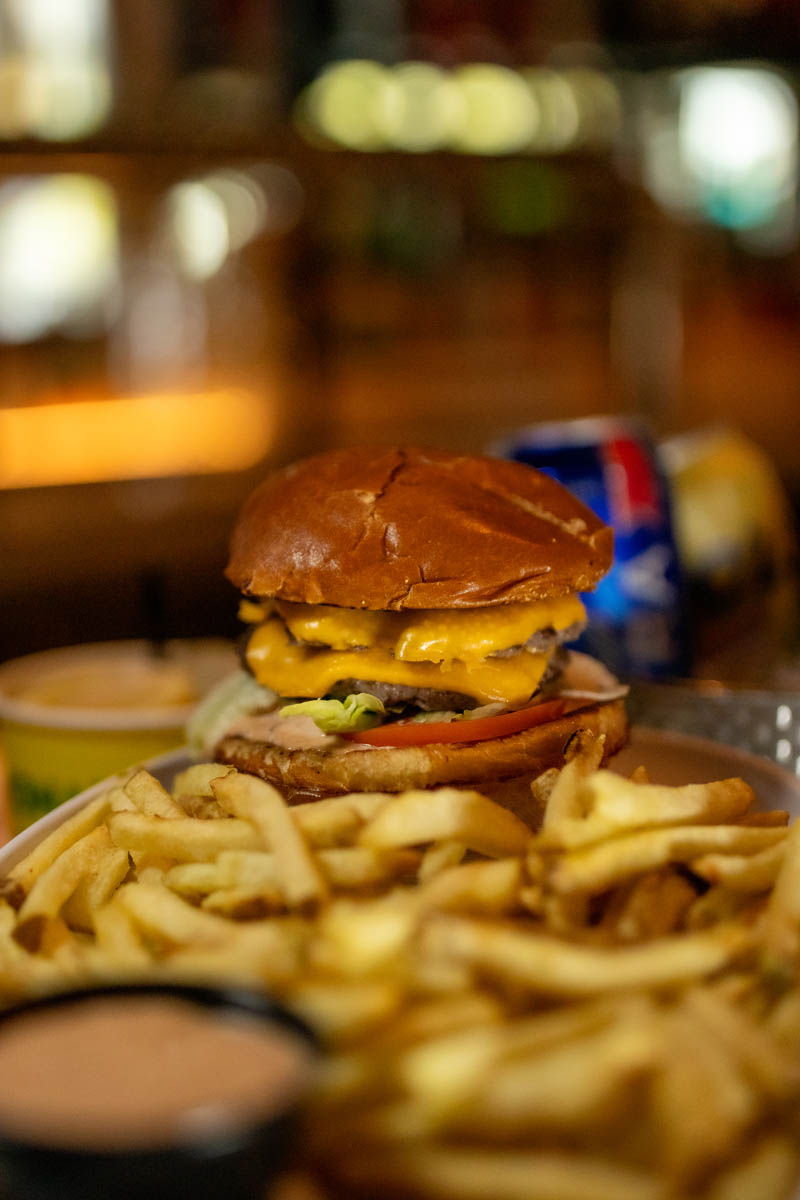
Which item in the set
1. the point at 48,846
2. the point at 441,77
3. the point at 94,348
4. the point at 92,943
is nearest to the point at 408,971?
the point at 92,943

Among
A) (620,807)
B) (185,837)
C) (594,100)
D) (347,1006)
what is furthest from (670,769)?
(594,100)

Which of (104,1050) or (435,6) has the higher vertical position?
(435,6)

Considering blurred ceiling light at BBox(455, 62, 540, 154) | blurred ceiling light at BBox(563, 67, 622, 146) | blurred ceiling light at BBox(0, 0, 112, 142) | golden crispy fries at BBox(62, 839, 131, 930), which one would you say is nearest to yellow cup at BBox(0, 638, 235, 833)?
golden crispy fries at BBox(62, 839, 131, 930)

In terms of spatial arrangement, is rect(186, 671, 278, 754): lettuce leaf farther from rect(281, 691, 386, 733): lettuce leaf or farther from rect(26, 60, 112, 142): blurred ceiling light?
rect(26, 60, 112, 142): blurred ceiling light

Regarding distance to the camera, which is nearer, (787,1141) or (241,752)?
(787,1141)

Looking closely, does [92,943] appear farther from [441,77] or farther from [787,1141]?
[441,77]
